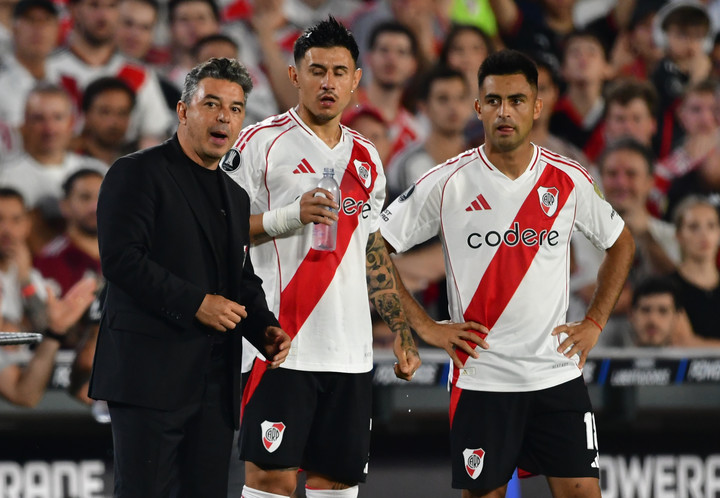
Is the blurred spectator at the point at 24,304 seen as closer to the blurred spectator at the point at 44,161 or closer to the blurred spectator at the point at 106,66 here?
the blurred spectator at the point at 44,161

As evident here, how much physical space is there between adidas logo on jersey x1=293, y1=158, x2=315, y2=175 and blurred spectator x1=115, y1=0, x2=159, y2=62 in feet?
8.99

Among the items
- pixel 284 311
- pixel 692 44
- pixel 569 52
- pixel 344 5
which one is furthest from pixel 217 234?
pixel 692 44

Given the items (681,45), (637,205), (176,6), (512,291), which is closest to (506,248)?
(512,291)

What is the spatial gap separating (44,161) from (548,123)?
3105 millimetres

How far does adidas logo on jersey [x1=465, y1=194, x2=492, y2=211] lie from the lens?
3.53 m

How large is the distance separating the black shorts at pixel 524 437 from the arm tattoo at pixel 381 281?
44 cm

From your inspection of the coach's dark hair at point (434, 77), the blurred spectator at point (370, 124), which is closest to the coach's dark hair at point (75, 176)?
the blurred spectator at point (370, 124)

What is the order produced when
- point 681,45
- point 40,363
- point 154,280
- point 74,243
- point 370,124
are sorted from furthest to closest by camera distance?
point 681,45, point 370,124, point 74,243, point 40,363, point 154,280

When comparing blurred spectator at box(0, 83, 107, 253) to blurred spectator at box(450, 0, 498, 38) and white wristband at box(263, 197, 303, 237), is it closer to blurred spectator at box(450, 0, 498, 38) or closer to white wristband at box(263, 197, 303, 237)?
blurred spectator at box(450, 0, 498, 38)

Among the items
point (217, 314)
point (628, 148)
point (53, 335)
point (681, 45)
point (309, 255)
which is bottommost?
point (53, 335)

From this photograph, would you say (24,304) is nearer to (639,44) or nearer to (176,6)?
(176,6)

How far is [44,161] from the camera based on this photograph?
5621mm

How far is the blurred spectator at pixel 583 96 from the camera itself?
6.11m

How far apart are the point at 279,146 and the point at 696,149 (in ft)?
11.9
